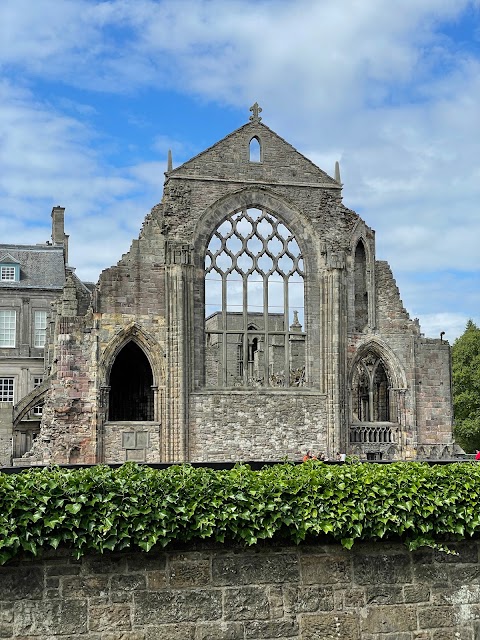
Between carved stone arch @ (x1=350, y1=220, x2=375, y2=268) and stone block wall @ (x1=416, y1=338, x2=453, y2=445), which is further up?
carved stone arch @ (x1=350, y1=220, x2=375, y2=268)

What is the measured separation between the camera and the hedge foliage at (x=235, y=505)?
8719 millimetres

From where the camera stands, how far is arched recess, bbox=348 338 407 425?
102 ft

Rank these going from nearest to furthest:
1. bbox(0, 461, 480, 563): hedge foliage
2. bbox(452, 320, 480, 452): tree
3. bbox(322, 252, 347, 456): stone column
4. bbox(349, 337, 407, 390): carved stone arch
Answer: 1. bbox(0, 461, 480, 563): hedge foliage
2. bbox(322, 252, 347, 456): stone column
3. bbox(349, 337, 407, 390): carved stone arch
4. bbox(452, 320, 480, 452): tree

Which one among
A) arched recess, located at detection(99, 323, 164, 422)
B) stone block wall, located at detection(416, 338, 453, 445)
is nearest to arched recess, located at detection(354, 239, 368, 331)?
stone block wall, located at detection(416, 338, 453, 445)

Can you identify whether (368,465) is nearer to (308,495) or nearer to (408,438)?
(308,495)

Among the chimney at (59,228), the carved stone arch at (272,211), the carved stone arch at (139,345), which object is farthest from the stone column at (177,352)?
the chimney at (59,228)

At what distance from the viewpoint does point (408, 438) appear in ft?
101

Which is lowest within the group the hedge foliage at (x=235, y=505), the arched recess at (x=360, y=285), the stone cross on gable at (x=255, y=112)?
the hedge foliage at (x=235, y=505)

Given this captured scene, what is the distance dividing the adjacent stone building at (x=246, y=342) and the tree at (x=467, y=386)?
1711 cm

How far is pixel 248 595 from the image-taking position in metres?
9.30

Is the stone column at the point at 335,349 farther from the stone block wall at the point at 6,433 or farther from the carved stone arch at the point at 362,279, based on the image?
the stone block wall at the point at 6,433

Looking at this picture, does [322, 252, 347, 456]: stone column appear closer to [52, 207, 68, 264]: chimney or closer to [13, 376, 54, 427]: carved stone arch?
[13, 376, 54, 427]: carved stone arch

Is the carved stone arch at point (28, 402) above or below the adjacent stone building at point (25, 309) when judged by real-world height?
below

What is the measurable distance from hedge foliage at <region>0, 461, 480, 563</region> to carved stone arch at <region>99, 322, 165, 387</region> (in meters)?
19.0
